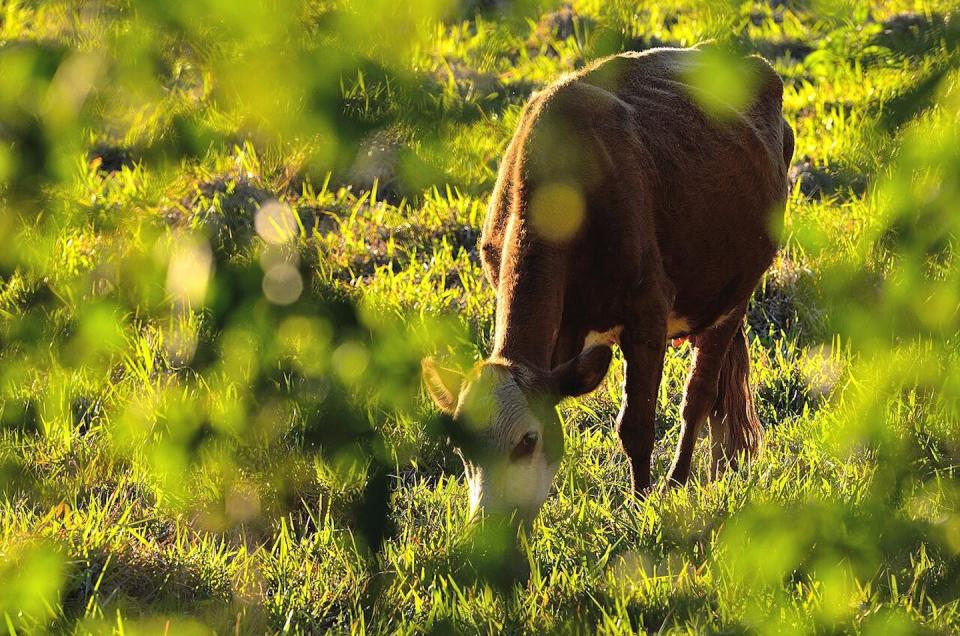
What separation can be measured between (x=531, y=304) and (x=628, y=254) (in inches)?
20.6

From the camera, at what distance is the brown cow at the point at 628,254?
12.4ft

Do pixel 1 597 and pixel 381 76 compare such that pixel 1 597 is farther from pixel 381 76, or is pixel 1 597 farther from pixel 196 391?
pixel 381 76

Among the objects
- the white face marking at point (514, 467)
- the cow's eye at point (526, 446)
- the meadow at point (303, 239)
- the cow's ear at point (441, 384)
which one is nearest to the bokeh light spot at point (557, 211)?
the white face marking at point (514, 467)

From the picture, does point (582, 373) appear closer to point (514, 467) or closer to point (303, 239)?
point (514, 467)

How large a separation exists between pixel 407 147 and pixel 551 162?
8.06 ft

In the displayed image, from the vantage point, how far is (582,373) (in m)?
3.81

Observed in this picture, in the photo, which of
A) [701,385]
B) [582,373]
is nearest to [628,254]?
[582,373]

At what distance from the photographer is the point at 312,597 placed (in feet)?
11.5

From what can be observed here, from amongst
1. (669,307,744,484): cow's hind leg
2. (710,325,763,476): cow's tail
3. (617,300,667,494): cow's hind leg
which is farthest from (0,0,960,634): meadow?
(710,325,763,476): cow's tail

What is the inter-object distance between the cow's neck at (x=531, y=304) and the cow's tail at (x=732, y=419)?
→ 71.4 inches

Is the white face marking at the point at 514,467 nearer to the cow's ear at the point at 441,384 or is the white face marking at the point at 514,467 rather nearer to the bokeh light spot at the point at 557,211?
the bokeh light spot at the point at 557,211


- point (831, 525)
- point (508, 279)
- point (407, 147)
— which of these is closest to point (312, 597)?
point (508, 279)

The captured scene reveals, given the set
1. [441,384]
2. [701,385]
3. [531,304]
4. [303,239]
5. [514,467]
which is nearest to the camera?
[303,239]

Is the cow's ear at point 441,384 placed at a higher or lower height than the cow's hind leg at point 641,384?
higher
